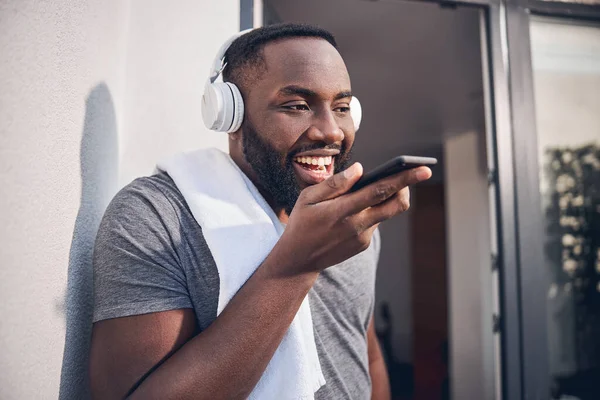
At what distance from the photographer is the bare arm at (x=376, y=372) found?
58.5 inches

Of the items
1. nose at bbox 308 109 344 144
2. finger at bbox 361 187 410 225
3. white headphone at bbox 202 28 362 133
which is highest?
white headphone at bbox 202 28 362 133

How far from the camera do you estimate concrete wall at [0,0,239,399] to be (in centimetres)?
68

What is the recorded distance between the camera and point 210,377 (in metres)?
0.82

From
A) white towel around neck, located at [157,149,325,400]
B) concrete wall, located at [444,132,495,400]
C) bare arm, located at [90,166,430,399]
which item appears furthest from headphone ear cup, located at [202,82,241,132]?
concrete wall, located at [444,132,495,400]

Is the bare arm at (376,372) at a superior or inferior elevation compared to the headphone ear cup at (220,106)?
inferior

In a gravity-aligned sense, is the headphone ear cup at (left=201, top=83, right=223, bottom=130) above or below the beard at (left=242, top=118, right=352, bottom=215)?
above

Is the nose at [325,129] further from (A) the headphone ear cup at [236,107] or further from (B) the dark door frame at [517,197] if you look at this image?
(B) the dark door frame at [517,197]

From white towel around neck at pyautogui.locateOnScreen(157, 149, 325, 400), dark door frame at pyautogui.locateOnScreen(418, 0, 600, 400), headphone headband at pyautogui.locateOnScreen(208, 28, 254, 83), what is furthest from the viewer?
dark door frame at pyautogui.locateOnScreen(418, 0, 600, 400)

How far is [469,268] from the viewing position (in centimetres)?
463

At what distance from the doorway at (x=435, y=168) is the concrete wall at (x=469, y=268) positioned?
0.04ft

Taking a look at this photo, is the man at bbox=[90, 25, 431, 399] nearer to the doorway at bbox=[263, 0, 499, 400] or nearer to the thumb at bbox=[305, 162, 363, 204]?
the thumb at bbox=[305, 162, 363, 204]

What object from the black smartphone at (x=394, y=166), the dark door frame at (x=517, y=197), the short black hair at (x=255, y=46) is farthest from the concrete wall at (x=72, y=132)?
the dark door frame at (x=517, y=197)

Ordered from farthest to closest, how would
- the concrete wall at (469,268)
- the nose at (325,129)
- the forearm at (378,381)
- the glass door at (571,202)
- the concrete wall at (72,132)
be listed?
the concrete wall at (469,268) → the glass door at (571,202) → the forearm at (378,381) → the nose at (325,129) → the concrete wall at (72,132)

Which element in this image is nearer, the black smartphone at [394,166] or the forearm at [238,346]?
the black smartphone at [394,166]
